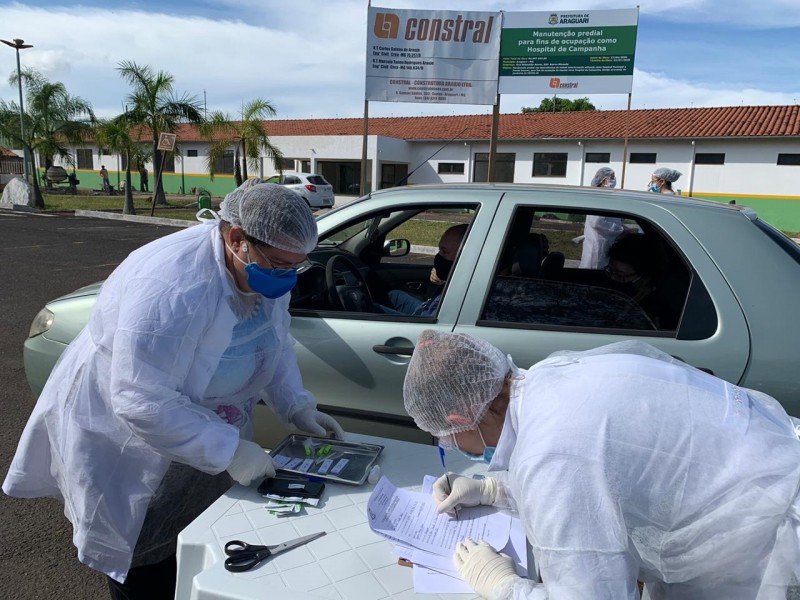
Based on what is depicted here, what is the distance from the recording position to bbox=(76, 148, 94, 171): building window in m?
A: 38.9

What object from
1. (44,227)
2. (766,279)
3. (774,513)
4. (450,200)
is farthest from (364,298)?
(44,227)

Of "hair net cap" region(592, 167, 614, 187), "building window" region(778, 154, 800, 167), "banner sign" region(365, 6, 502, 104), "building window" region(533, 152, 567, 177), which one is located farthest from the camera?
"building window" region(533, 152, 567, 177)

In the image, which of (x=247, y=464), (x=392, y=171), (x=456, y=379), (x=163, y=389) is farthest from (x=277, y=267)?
(x=392, y=171)

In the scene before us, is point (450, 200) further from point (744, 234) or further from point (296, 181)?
point (296, 181)

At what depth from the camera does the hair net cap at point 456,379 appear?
138cm

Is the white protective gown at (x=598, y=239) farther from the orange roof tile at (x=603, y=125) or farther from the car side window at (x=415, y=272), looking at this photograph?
the orange roof tile at (x=603, y=125)

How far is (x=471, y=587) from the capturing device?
145cm

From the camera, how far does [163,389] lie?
5.58 feet

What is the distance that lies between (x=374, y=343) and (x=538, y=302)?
2.50 ft

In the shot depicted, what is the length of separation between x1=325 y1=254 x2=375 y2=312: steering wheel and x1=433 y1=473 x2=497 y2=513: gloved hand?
145 cm

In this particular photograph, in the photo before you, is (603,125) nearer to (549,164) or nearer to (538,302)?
(549,164)

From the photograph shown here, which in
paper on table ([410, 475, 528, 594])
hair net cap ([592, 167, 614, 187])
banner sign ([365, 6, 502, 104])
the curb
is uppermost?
banner sign ([365, 6, 502, 104])

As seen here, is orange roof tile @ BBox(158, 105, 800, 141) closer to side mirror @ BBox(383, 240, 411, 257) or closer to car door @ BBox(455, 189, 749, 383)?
side mirror @ BBox(383, 240, 411, 257)

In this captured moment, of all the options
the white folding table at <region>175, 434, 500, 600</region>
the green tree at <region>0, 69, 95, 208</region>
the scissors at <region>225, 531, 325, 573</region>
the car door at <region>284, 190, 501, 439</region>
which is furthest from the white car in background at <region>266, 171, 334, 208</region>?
the scissors at <region>225, 531, 325, 573</region>
